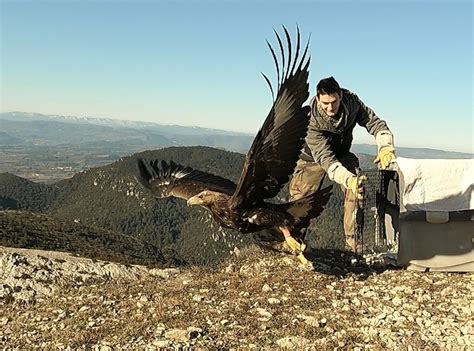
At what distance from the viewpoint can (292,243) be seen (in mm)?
6910

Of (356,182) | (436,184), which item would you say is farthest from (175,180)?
(436,184)

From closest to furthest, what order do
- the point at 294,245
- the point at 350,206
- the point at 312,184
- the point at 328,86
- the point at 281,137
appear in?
1. the point at 281,137
2. the point at 294,245
3. the point at 328,86
4. the point at 350,206
5. the point at 312,184

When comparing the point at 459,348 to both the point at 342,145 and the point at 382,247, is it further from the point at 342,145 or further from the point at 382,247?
→ the point at 342,145

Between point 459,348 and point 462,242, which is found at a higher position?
point 462,242

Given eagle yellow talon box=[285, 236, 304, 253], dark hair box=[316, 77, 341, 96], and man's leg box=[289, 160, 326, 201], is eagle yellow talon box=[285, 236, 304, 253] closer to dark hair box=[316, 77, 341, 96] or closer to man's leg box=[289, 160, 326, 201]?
man's leg box=[289, 160, 326, 201]

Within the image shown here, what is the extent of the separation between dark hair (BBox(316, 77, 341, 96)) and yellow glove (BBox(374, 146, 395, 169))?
3.56 ft

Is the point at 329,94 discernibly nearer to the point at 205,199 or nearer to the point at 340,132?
the point at 340,132

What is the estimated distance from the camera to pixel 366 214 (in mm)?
7809

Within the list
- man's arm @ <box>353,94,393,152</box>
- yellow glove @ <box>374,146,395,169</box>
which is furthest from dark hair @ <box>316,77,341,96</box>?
yellow glove @ <box>374,146,395,169</box>

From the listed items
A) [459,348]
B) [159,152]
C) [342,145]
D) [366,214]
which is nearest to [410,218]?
[366,214]

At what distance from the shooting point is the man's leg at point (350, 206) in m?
8.05

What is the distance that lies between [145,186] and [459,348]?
611cm

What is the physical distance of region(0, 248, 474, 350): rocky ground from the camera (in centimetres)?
535

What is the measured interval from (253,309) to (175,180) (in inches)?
141
